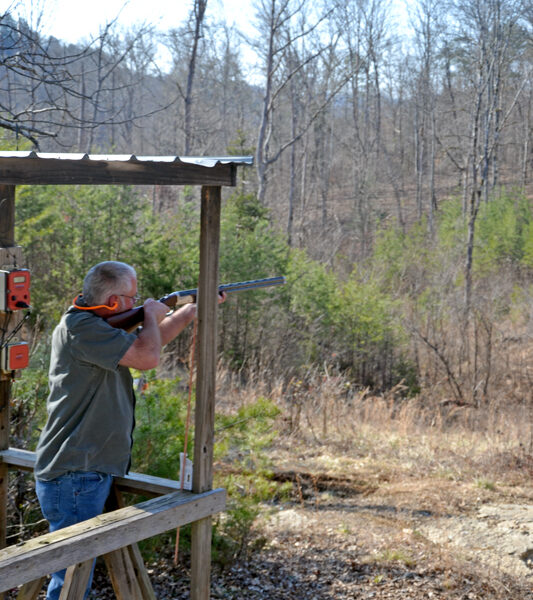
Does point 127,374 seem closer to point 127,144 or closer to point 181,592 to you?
point 181,592

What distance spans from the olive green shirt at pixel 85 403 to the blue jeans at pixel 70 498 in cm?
5

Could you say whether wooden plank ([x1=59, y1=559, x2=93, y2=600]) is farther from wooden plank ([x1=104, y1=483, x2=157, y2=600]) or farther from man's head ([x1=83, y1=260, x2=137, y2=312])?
man's head ([x1=83, y1=260, x2=137, y2=312])

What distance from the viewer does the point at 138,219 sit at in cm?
1341

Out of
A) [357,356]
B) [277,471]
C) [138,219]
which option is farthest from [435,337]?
[277,471]

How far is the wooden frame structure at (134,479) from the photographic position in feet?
9.29

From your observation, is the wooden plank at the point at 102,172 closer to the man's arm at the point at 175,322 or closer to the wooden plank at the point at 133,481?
the man's arm at the point at 175,322

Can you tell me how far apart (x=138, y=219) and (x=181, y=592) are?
9.59 meters

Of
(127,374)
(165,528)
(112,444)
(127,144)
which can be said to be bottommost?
(165,528)

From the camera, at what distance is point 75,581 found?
3.00 metres

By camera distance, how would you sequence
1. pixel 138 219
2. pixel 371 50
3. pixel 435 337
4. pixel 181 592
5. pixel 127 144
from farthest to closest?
pixel 127 144
pixel 371 50
pixel 435 337
pixel 138 219
pixel 181 592

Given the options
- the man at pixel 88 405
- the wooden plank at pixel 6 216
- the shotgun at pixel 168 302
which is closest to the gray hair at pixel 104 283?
the man at pixel 88 405

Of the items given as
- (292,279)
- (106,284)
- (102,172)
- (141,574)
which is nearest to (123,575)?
(141,574)

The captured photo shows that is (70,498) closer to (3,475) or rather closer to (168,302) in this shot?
(3,475)

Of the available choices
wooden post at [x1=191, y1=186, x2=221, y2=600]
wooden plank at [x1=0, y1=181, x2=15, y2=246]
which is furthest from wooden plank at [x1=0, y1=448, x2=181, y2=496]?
wooden plank at [x1=0, y1=181, x2=15, y2=246]
